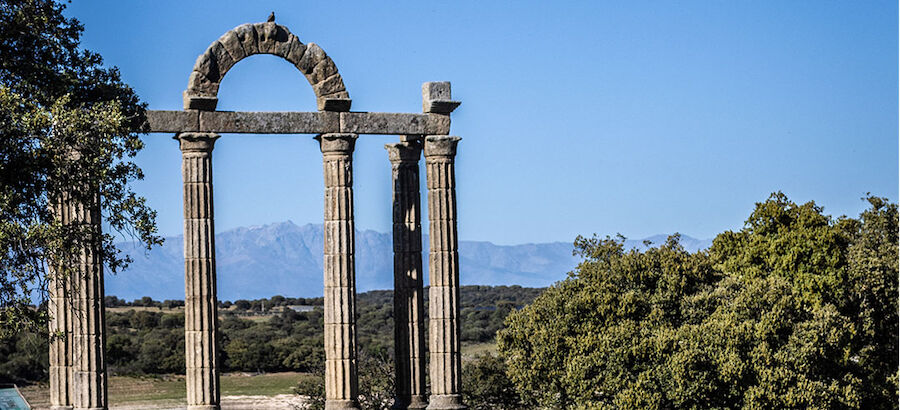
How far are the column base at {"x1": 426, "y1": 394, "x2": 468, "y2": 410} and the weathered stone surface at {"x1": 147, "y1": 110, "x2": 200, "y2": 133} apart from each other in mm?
9300

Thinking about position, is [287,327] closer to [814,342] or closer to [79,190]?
[814,342]

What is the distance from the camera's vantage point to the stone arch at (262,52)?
107ft

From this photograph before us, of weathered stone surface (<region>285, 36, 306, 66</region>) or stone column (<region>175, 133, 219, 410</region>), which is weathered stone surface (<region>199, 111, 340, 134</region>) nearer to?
stone column (<region>175, 133, 219, 410</region>)

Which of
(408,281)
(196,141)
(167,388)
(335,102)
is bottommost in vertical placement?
(167,388)

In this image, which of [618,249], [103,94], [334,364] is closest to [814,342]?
[618,249]

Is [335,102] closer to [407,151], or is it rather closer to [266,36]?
[266,36]

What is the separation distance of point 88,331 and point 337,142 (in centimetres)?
770

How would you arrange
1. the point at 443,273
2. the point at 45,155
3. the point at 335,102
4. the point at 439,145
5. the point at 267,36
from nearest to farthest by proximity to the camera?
the point at 45,155 < the point at 267,36 < the point at 335,102 < the point at 439,145 < the point at 443,273

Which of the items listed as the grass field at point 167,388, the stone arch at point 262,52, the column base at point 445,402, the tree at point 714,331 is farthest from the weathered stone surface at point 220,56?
the grass field at point 167,388

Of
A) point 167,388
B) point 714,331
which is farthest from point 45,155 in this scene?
point 167,388

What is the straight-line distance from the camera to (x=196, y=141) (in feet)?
107

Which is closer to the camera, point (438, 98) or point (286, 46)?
point (286, 46)

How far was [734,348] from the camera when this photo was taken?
42.7 meters

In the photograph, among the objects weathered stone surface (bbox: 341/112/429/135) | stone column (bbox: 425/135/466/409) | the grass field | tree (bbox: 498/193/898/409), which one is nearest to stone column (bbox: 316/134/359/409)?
weathered stone surface (bbox: 341/112/429/135)
